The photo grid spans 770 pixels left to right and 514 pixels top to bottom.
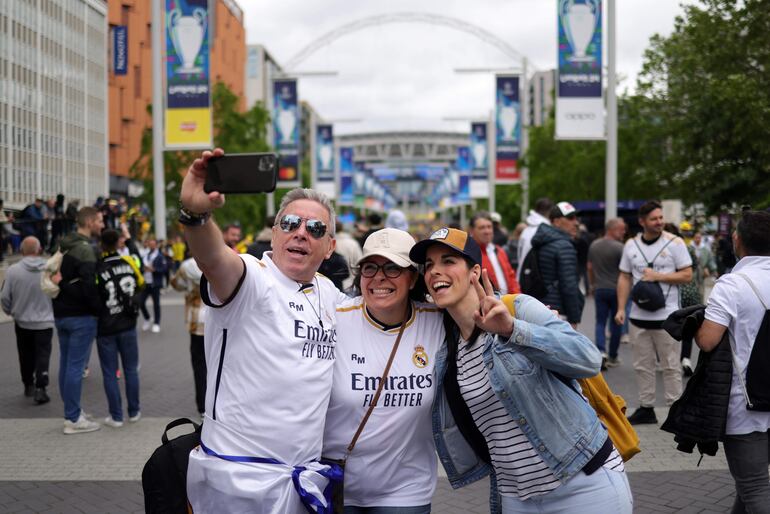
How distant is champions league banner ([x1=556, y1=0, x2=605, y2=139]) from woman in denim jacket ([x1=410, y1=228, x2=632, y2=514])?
15893mm

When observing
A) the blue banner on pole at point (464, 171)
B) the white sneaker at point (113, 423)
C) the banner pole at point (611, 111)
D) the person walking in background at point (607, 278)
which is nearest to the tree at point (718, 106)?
the banner pole at point (611, 111)

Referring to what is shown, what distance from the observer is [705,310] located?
4258 millimetres

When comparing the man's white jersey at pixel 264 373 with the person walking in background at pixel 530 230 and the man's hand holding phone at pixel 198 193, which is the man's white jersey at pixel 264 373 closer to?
the man's hand holding phone at pixel 198 193

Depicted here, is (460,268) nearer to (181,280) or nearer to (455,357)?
(455,357)

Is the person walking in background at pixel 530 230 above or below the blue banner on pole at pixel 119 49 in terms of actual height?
below

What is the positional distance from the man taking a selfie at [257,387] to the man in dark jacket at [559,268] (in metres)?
5.90

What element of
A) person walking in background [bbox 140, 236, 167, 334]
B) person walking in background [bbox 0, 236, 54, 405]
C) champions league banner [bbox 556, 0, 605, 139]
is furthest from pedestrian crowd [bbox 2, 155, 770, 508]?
champions league banner [bbox 556, 0, 605, 139]

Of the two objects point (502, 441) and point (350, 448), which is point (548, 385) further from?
point (350, 448)

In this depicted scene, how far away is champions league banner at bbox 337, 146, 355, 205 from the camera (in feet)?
190

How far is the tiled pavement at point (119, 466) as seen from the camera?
224 inches

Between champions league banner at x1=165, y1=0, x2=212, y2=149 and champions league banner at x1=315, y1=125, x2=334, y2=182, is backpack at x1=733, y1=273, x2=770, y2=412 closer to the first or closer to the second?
champions league banner at x1=165, y1=0, x2=212, y2=149

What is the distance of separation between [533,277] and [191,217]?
6382mm

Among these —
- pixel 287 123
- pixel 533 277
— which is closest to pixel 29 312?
pixel 533 277

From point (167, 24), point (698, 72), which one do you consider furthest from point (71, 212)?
point (698, 72)
